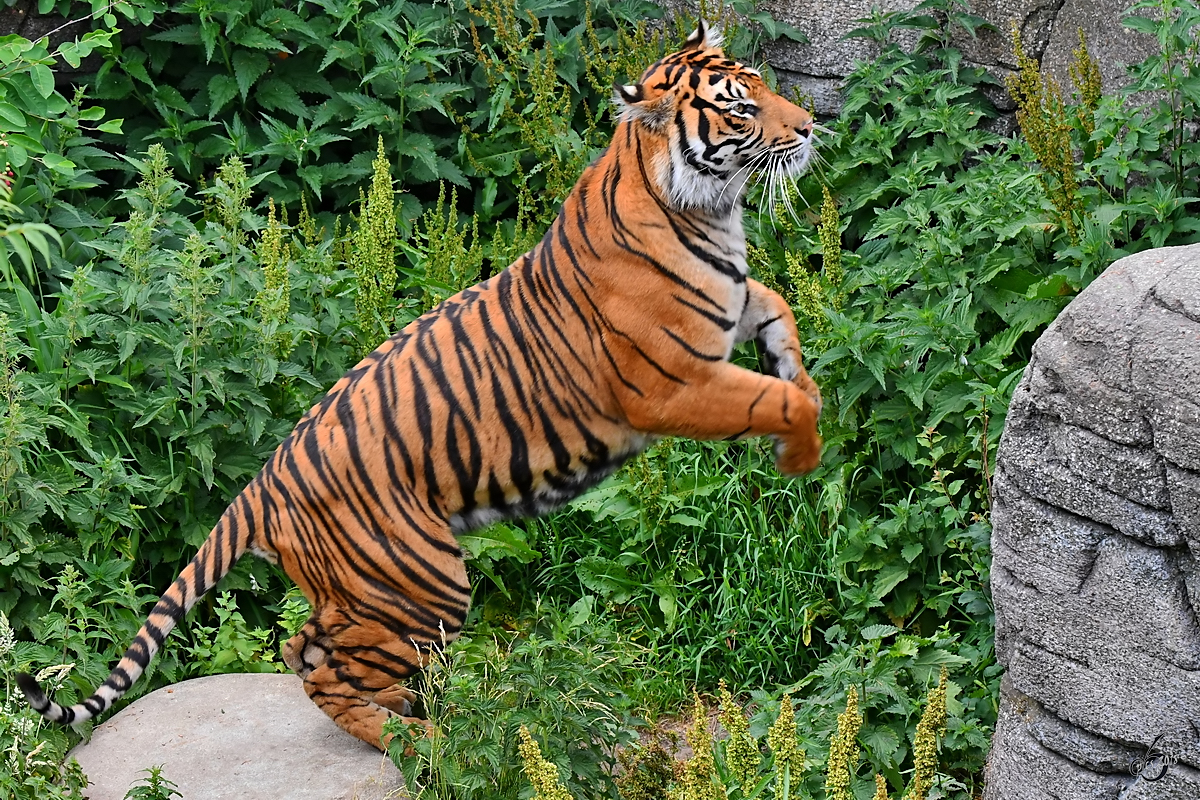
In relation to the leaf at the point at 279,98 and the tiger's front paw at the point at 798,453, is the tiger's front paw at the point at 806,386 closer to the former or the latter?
the tiger's front paw at the point at 798,453

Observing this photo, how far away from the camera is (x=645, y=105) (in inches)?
146

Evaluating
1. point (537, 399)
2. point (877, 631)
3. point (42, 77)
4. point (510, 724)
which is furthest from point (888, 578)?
point (42, 77)

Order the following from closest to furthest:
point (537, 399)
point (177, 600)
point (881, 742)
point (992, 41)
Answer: point (537, 399) → point (177, 600) → point (881, 742) → point (992, 41)

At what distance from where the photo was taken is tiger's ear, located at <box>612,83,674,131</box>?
369 cm

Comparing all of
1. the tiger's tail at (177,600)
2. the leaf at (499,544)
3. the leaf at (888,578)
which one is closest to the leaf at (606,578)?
the leaf at (499,544)

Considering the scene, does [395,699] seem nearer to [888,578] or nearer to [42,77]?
[888,578]

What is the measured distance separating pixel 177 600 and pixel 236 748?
54 centimetres

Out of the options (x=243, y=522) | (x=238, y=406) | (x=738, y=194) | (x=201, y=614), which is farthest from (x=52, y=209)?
(x=738, y=194)

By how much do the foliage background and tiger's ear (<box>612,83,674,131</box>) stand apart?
4.71ft

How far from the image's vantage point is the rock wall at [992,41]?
19.4 ft

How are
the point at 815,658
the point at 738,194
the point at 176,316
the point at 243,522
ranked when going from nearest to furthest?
the point at 738,194 → the point at 243,522 → the point at 815,658 → the point at 176,316

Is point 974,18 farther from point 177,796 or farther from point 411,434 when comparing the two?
point 177,796

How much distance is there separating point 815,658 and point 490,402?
1.74m

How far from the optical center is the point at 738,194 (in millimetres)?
3797
